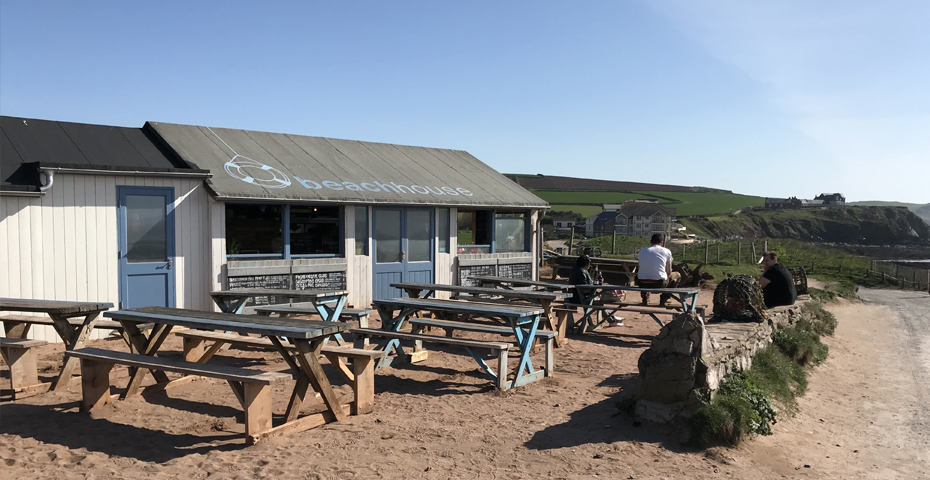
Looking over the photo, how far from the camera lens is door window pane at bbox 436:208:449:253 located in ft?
43.8

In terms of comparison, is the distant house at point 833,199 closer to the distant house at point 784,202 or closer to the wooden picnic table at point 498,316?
the distant house at point 784,202

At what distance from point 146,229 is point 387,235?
14.3ft

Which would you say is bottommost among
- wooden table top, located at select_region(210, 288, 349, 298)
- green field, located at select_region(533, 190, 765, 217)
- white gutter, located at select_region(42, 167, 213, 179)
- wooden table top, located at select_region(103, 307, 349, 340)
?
wooden table top, located at select_region(103, 307, 349, 340)

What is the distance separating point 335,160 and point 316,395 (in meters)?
7.95

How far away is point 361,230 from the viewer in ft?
40.0

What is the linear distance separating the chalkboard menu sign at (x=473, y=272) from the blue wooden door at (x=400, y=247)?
2.50 feet

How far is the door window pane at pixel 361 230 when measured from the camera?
477 inches

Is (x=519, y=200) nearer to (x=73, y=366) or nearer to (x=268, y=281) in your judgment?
(x=268, y=281)

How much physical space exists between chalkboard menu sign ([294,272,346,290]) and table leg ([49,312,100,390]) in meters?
5.02

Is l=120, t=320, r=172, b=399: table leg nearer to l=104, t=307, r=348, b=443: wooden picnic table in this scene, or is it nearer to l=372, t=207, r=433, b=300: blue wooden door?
l=104, t=307, r=348, b=443: wooden picnic table

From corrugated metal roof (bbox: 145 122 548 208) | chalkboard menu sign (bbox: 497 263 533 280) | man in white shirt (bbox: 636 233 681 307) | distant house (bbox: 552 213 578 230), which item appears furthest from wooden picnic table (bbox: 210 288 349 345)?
distant house (bbox: 552 213 578 230)

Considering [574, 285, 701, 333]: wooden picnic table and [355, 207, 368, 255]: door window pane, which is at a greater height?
[355, 207, 368, 255]: door window pane

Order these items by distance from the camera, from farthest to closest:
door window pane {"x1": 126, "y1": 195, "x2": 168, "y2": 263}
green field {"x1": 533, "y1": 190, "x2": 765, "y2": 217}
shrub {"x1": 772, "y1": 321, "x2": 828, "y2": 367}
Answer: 1. green field {"x1": 533, "y1": 190, "x2": 765, "y2": 217}
2. door window pane {"x1": 126, "y1": 195, "x2": 168, "y2": 263}
3. shrub {"x1": 772, "y1": 321, "x2": 828, "y2": 367}

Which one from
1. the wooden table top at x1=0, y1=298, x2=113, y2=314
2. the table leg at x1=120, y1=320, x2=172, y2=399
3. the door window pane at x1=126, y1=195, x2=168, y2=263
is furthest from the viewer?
the door window pane at x1=126, y1=195, x2=168, y2=263
